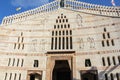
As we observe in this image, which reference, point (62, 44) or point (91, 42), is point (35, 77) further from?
point (91, 42)

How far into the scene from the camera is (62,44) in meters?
27.9

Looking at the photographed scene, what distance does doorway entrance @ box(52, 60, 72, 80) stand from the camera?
28281mm

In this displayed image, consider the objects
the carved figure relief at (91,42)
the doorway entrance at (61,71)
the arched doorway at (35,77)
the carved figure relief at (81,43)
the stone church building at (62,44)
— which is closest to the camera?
the stone church building at (62,44)

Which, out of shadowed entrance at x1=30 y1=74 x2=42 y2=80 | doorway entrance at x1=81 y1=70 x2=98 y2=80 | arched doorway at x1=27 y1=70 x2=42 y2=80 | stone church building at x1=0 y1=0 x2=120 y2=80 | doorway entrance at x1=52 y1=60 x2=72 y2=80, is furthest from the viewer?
doorway entrance at x1=52 y1=60 x2=72 y2=80

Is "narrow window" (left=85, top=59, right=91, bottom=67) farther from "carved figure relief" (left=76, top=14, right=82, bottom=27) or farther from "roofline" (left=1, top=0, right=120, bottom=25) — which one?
"roofline" (left=1, top=0, right=120, bottom=25)

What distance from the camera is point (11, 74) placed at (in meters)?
26.1

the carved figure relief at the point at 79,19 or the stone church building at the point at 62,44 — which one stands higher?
the carved figure relief at the point at 79,19

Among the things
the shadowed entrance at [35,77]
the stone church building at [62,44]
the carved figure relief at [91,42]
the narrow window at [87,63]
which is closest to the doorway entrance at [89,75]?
the stone church building at [62,44]

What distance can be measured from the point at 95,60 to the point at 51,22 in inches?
409

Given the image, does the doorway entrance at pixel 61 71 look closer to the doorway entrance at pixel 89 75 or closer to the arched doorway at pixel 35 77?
the arched doorway at pixel 35 77

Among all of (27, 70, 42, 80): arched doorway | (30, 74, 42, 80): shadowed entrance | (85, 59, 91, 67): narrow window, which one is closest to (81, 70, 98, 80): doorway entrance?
(85, 59, 91, 67): narrow window

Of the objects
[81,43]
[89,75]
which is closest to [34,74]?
[89,75]

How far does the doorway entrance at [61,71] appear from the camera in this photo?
28.3 metres

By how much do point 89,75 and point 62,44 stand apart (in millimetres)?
6604
